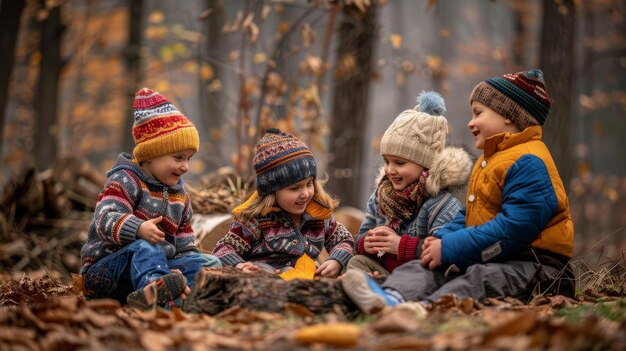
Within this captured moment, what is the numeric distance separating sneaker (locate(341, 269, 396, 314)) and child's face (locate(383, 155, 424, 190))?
4.18ft

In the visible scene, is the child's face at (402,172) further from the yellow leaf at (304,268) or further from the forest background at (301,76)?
the yellow leaf at (304,268)

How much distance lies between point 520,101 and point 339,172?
4.48m

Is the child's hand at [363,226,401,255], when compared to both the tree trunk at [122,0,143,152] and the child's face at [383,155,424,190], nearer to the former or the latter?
the child's face at [383,155,424,190]

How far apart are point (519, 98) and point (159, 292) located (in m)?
2.44

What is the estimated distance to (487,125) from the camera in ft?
14.8

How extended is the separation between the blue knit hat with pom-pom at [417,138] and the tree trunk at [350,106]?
344 cm

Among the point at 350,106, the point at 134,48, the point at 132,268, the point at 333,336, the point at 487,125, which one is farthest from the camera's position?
the point at 134,48

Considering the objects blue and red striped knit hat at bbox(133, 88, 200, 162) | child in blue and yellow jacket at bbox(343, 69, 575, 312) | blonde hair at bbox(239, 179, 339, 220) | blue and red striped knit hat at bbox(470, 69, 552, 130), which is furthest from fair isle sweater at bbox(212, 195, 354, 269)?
blue and red striped knit hat at bbox(470, 69, 552, 130)

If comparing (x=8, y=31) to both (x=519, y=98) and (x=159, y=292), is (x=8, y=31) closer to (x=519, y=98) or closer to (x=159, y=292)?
(x=159, y=292)

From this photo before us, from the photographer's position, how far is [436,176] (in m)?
4.76

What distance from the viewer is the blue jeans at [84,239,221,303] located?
437cm

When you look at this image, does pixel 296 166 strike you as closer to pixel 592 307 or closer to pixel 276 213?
pixel 276 213

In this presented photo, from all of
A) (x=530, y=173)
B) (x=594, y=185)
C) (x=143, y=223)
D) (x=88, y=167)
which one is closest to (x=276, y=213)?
(x=143, y=223)

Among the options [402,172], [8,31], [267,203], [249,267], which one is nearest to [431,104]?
[402,172]
